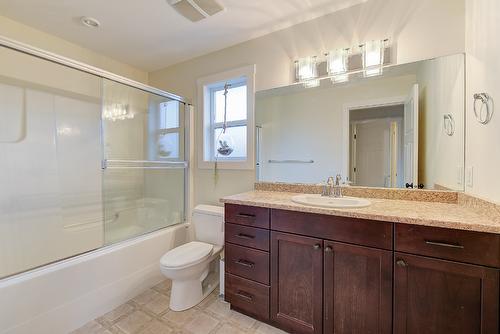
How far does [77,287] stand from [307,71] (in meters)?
2.44

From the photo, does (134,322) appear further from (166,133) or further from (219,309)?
(166,133)

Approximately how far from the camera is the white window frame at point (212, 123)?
2189 millimetres

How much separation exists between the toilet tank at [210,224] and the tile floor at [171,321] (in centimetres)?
51

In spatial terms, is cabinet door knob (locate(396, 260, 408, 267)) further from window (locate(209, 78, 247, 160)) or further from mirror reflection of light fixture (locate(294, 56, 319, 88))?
window (locate(209, 78, 247, 160))

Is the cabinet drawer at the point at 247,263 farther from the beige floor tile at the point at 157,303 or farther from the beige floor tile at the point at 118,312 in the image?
the beige floor tile at the point at 118,312

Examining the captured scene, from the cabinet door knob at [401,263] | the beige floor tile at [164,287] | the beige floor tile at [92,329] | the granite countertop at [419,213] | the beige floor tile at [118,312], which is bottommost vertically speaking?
the beige floor tile at [164,287]

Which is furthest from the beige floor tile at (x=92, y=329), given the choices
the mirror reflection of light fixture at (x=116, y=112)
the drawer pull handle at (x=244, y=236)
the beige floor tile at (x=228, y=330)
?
the mirror reflection of light fixture at (x=116, y=112)

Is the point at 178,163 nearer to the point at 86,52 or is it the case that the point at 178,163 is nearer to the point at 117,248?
the point at 117,248

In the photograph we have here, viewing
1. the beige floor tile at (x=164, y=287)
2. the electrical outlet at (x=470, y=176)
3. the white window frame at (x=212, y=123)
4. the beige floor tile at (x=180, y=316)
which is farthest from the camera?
the white window frame at (x=212, y=123)

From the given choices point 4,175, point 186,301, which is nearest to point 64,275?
point 186,301

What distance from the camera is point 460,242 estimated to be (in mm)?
1007

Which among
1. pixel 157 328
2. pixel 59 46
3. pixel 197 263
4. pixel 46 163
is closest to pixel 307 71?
pixel 197 263

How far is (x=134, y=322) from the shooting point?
5.32 ft

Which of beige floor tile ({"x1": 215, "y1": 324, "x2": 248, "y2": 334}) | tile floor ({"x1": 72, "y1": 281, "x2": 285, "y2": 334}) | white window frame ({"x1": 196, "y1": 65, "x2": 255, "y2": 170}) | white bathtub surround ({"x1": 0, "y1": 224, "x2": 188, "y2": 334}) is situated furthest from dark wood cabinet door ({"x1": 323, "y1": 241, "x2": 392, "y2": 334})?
white bathtub surround ({"x1": 0, "y1": 224, "x2": 188, "y2": 334})
